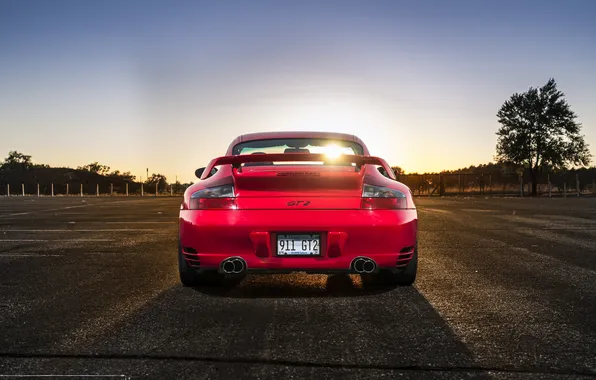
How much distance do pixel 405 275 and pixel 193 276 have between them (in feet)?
6.30

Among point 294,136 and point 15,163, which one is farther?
point 15,163

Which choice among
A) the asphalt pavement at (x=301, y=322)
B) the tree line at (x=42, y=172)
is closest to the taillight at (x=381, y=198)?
the asphalt pavement at (x=301, y=322)

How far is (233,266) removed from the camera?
4.87 meters

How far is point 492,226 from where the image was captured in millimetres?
13594

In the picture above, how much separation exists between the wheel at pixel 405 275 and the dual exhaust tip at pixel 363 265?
295mm

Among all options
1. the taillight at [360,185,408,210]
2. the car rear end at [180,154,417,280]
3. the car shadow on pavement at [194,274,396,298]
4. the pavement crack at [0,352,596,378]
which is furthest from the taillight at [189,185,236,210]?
the pavement crack at [0,352,596,378]

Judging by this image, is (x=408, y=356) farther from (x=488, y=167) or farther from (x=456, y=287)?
(x=488, y=167)

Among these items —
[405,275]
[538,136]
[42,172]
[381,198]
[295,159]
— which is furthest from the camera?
[42,172]

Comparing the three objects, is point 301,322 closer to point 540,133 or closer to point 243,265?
point 243,265

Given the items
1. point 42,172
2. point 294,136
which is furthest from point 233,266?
point 42,172

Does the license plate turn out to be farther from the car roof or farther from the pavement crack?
the car roof

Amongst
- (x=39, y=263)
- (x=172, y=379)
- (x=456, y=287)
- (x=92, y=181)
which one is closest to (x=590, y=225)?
(x=456, y=287)

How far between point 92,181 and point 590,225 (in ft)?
349

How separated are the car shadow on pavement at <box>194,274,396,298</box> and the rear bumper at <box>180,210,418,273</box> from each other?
653mm
